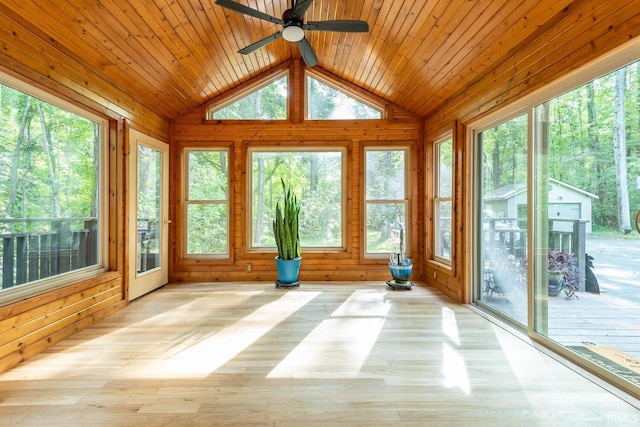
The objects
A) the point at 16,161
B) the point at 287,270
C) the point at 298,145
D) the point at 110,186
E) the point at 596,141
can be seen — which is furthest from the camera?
the point at 298,145

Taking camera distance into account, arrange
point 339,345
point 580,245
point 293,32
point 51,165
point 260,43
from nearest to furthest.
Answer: point 580,245
point 339,345
point 293,32
point 51,165
point 260,43

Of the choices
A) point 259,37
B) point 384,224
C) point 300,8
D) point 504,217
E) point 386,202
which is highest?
point 259,37

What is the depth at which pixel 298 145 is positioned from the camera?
191 inches

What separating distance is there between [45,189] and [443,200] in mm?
4415

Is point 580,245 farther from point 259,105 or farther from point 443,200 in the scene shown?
point 259,105

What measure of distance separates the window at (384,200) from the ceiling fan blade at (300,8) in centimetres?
258

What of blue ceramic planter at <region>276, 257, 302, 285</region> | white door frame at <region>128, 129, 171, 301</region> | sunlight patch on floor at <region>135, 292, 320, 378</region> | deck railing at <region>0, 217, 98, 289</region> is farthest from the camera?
blue ceramic planter at <region>276, 257, 302, 285</region>

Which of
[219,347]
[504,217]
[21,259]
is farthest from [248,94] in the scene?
[504,217]

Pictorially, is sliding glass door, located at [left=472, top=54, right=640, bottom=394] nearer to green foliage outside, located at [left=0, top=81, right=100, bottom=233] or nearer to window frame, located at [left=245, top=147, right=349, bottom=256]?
window frame, located at [left=245, top=147, right=349, bottom=256]

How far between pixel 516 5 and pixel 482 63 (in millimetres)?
817

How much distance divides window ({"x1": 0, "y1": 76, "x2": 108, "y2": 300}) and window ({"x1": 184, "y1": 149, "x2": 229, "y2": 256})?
153 centimetres

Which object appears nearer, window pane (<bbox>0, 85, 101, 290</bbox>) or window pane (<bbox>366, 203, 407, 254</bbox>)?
window pane (<bbox>0, 85, 101, 290</bbox>)

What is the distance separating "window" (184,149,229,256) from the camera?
4887mm

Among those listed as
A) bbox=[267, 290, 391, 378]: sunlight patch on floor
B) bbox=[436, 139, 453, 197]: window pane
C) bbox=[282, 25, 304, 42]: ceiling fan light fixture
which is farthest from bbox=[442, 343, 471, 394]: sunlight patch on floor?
bbox=[282, 25, 304, 42]: ceiling fan light fixture
